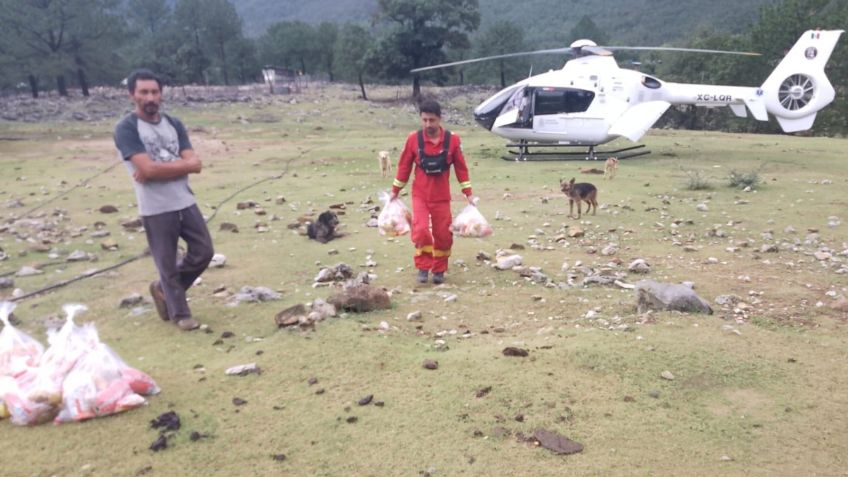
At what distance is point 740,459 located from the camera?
2.84 meters

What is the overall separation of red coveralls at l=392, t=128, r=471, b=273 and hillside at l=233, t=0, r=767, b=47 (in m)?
71.7

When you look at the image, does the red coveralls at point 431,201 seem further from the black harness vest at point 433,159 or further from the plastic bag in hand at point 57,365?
the plastic bag in hand at point 57,365

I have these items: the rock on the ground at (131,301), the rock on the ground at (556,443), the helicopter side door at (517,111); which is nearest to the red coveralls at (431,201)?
the rock on the ground at (131,301)

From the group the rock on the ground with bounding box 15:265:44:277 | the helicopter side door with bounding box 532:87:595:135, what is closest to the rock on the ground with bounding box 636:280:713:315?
the rock on the ground with bounding box 15:265:44:277

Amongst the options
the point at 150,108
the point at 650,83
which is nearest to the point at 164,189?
the point at 150,108

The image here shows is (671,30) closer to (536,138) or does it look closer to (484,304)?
(536,138)

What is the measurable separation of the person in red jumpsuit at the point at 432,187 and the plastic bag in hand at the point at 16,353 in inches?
124

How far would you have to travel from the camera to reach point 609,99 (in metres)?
14.4

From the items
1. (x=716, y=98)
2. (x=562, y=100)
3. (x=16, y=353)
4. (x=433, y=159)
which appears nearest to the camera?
(x=16, y=353)

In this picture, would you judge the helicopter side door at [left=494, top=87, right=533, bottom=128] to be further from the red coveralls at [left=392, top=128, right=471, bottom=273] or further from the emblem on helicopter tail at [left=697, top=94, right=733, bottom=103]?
the red coveralls at [left=392, top=128, right=471, bottom=273]

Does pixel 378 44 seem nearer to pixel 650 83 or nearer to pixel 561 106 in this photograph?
pixel 561 106

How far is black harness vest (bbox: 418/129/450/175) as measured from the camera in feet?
18.3

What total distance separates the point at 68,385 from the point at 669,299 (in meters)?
3.97

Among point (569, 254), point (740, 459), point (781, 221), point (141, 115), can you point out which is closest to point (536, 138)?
point (781, 221)
